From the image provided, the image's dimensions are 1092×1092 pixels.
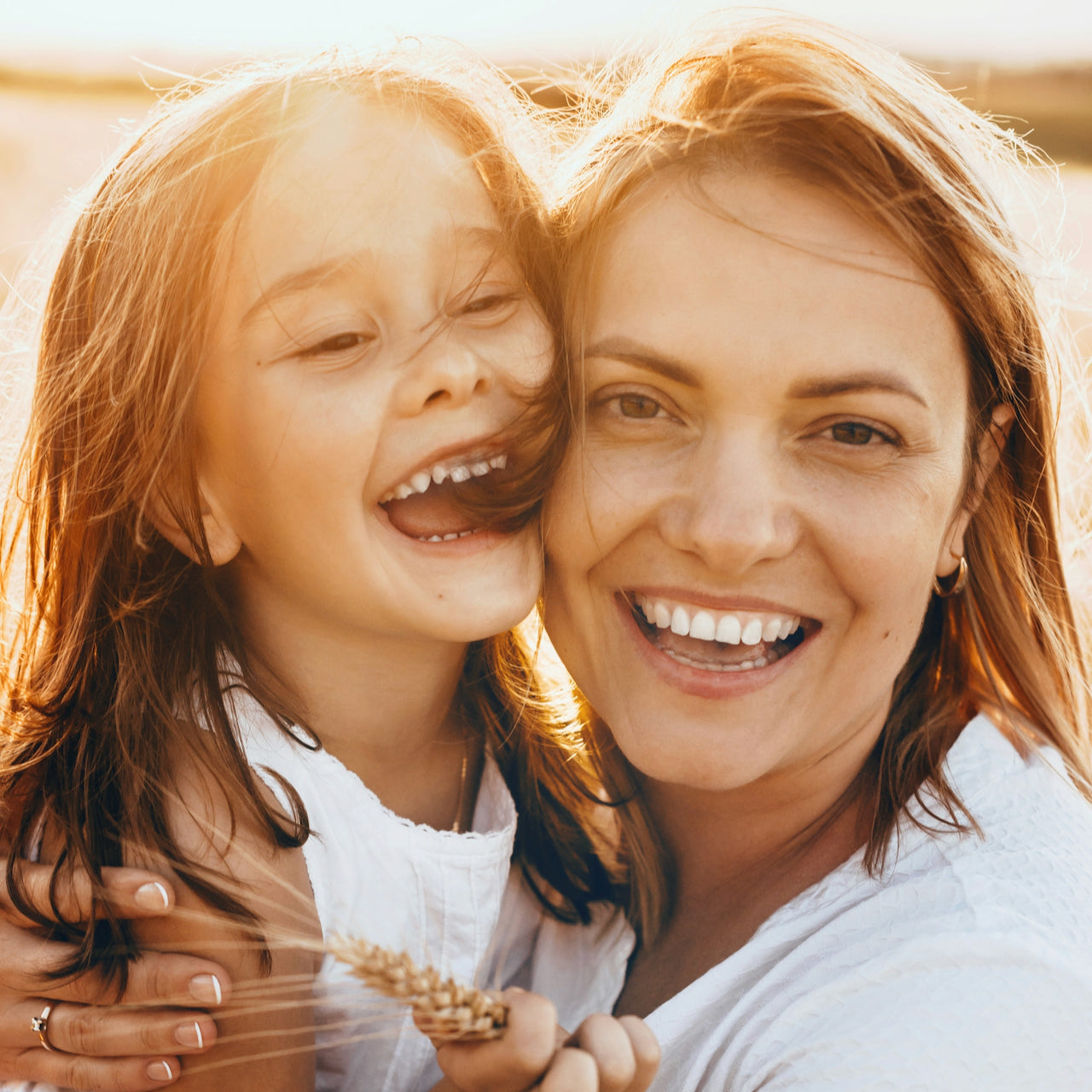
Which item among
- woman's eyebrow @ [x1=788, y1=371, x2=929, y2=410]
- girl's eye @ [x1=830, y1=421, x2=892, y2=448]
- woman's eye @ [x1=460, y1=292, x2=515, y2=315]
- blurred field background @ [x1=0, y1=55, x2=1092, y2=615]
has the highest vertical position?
woman's eyebrow @ [x1=788, y1=371, x2=929, y2=410]

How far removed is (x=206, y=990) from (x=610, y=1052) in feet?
2.56

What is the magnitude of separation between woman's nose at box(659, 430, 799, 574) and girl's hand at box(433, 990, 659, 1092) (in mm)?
800

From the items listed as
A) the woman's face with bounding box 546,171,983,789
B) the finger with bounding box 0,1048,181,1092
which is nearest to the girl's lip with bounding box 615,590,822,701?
the woman's face with bounding box 546,171,983,789

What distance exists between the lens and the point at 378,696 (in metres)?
2.53

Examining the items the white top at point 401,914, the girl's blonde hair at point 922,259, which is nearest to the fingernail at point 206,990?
the white top at point 401,914

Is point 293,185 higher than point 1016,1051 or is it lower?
higher

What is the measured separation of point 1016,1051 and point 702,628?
2.85 ft

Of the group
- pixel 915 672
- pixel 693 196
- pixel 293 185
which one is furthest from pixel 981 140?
pixel 293 185

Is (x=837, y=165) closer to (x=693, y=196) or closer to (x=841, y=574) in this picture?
(x=693, y=196)

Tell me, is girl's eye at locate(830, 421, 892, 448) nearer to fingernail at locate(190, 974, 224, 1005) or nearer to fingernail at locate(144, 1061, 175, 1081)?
fingernail at locate(190, 974, 224, 1005)

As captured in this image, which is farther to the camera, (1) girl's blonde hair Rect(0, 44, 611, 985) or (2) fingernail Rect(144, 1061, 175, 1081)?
(1) girl's blonde hair Rect(0, 44, 611, 985)

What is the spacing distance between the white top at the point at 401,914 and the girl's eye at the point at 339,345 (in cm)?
74

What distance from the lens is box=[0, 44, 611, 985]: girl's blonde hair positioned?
213 centimetres

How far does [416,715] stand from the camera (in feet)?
8.59
